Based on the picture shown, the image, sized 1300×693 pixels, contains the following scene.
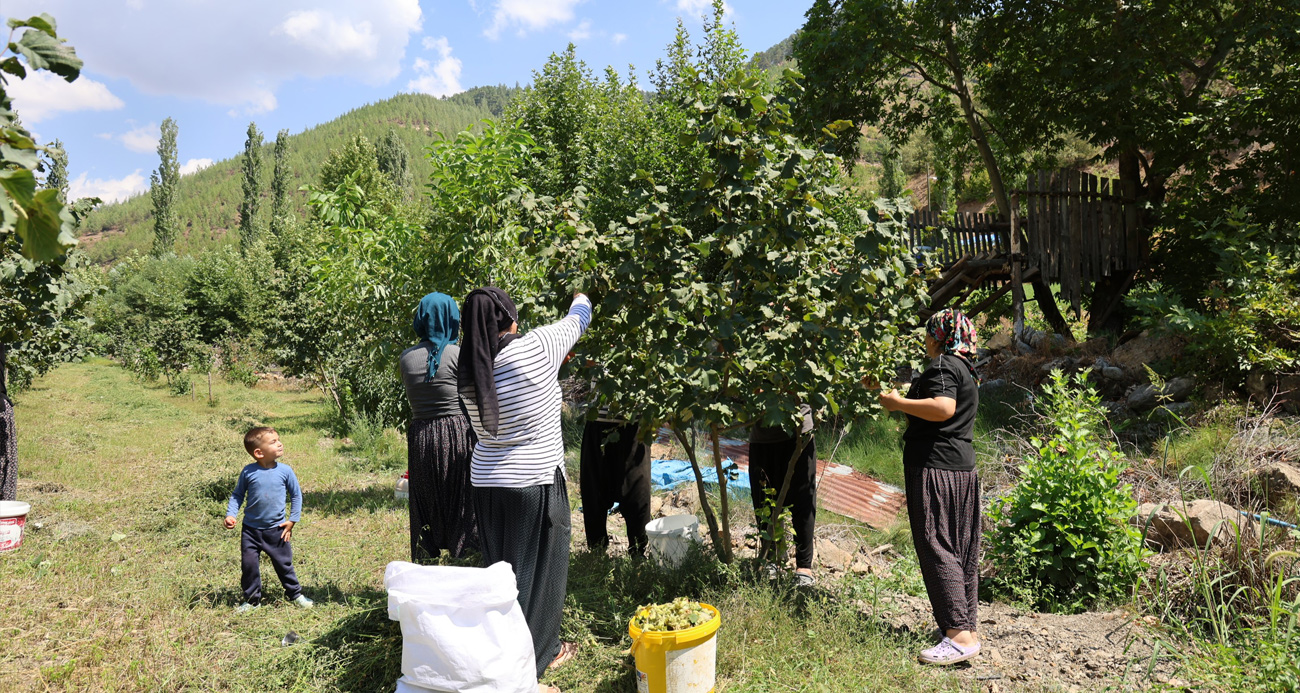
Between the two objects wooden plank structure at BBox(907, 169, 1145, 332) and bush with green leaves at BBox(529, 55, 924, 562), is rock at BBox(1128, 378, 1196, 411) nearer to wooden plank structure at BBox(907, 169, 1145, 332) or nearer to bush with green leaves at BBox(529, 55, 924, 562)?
wooden plank structure at BBox(907, 169, 1145, 332)

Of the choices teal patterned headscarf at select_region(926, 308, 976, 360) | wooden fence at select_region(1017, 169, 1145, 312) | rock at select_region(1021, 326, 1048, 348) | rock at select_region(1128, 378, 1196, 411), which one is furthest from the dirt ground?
wooden fence at select_region(1017, 169, 1145, 312)

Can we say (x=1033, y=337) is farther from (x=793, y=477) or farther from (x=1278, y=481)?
(x=793, y=477)

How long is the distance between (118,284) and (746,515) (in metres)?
44.6

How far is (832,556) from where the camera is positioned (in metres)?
5.43

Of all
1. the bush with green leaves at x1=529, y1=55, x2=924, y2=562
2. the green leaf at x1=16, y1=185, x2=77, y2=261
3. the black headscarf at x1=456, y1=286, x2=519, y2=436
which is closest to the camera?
the green leaf at x1=16, y1=185, x2=77, y2=261

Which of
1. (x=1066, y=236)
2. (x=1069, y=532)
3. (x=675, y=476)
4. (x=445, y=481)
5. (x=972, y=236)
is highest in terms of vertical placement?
(x=972, y=236)

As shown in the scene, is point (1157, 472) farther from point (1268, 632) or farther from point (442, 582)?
point (442, 582)

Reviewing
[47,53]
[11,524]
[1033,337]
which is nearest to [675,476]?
[11,524]

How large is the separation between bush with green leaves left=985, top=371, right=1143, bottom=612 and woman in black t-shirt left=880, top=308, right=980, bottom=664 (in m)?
0.82

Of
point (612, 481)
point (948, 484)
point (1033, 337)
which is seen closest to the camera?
point (948, 484)

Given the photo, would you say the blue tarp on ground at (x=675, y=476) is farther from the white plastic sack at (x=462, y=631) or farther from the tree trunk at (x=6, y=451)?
the tree trunk at (x=6, y=451)

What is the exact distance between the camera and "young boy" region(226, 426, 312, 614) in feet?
13.9

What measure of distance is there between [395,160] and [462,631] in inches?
2199

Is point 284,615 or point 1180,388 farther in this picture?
point 1180,388
